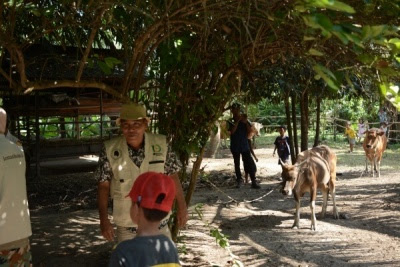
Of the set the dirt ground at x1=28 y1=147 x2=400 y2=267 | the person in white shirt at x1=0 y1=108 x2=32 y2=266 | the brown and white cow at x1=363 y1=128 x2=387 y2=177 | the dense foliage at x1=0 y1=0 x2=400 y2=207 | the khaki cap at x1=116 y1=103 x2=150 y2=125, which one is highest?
the dense foliage at x1=0 y1=0 x2=400 y2=207

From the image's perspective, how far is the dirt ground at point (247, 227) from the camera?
5961 millimetres

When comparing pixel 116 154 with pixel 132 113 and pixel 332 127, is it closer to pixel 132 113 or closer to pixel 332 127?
pixel 132 113

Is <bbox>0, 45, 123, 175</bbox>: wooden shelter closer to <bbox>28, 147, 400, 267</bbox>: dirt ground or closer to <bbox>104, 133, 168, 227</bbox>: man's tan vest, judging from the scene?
<bbox>28, 147, 400, 267</bbox>: dirt ground

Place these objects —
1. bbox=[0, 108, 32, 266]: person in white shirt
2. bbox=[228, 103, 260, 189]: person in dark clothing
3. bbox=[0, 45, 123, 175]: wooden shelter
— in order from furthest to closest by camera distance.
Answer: bbox=[228, 103, 260, 189]: person in dark clothing → bbox=[0, 45, 123, 175]: wooden shelter → bbox=[0, 108, 32, 266]: person in white shirt

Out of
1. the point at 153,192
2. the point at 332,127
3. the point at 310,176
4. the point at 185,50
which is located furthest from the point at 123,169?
the point at 332,127

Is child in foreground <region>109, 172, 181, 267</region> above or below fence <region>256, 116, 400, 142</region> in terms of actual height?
above

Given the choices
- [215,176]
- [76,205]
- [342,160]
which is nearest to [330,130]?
[342,160]

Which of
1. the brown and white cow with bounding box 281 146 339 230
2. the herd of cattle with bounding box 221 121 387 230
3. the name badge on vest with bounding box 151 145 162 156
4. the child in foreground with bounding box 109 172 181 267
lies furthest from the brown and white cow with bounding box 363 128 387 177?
the child in foreground with bounding box 109 172 181 267

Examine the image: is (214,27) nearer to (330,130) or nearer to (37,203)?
(37,203)

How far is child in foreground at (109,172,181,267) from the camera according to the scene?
2145 mm

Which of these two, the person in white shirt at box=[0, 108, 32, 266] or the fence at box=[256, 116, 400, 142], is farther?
the fence at box=[256, 116, 400, 142]

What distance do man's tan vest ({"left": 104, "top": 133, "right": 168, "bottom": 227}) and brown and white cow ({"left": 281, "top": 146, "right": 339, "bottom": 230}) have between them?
4425 millimetres

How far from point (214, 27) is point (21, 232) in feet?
7.63

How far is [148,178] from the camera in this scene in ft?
7.34
